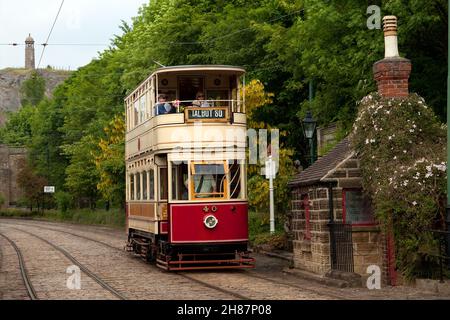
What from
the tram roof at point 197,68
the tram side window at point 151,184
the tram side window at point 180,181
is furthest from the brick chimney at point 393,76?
the tram side window at point 151,184

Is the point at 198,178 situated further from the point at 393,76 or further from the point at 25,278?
the point at 393,76

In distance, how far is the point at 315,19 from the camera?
28.5 meters

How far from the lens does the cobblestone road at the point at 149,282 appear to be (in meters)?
16.9

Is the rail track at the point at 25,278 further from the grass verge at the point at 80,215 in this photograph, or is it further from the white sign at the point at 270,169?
the grass verge at the point at 80,215

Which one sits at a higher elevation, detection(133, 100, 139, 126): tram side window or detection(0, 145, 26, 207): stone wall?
detection(0, 145, 26, 207): stone wall

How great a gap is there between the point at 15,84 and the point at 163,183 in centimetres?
16996

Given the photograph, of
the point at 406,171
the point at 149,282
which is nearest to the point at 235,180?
the point at 149,282

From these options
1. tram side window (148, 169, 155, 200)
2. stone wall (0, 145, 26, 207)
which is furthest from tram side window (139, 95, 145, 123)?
stone wall (0, 145, 26, 207)

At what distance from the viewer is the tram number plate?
2223cm

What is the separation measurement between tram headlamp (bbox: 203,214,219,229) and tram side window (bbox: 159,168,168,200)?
1.36m

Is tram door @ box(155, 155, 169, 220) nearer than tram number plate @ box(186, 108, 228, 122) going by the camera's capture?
No

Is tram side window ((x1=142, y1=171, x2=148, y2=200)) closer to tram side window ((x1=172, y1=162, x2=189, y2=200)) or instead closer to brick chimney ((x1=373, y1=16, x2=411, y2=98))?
tram side window ((x1=172, y1=162, x2=189, y2=200))
